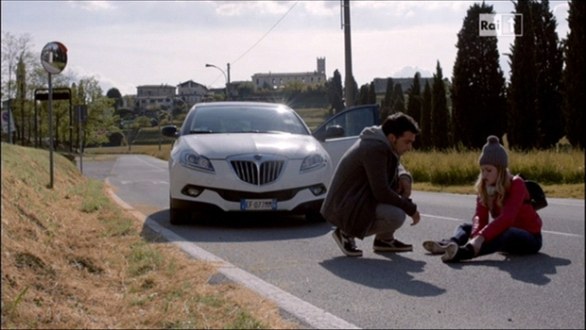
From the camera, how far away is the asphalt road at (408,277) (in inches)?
221

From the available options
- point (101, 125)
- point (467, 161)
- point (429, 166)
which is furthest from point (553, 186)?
point (101, 125)

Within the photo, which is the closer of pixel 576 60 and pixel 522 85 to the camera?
pixel 576 60

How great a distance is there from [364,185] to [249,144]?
128 inches

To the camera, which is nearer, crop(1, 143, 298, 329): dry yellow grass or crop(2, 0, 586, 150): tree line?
crop(1, 143, 298, 329): dry yellow grass

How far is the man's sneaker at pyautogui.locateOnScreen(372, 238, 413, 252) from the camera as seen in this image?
8477 millimetres

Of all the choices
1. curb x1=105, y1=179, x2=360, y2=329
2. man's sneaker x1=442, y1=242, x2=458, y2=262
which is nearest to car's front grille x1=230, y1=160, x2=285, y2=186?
curb x1=105, y1=179, x2=360, y2=329

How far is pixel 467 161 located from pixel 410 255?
14241 millimetres

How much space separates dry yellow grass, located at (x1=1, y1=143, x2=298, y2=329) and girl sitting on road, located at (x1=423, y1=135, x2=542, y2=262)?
1823 millimetres

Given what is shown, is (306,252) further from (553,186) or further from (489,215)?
(553,186)

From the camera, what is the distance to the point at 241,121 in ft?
39.7

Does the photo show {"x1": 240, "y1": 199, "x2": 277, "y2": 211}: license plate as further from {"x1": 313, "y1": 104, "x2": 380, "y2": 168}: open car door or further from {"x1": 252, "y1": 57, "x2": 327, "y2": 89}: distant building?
{"x1": 252, "y1": 57, "x2": 327, "y2": 89}: distant building

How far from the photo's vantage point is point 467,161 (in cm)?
2209

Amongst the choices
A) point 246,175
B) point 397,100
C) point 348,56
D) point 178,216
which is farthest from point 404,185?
point 397,100

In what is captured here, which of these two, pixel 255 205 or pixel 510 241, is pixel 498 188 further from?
pixel 255 205
